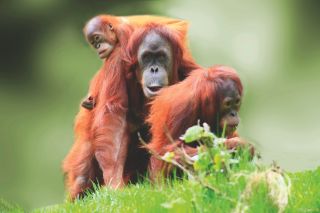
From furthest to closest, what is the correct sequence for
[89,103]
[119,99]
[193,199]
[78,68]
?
1. [78,68]
2. [89,103]
3. [119,99]
4. [193,199]

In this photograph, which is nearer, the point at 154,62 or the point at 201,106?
the point at 201,106

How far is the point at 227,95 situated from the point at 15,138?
221 inches

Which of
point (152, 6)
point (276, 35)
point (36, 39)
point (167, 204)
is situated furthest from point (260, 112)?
point (167, 204)

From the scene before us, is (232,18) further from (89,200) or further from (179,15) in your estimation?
(89,200)

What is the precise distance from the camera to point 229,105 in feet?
16.3

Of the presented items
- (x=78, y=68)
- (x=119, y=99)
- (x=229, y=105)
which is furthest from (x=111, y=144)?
(x=78, y=68)

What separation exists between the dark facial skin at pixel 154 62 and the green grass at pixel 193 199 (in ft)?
2.82

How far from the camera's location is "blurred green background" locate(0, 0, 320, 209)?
9.19 m

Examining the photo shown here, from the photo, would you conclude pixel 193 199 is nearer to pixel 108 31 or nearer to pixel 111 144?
pixel 111 144

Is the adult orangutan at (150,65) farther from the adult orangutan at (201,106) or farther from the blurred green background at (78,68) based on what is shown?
the blurred green background at (78,68)

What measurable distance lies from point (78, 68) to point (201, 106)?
5.47 meters

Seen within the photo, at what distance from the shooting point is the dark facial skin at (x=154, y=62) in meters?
5.36

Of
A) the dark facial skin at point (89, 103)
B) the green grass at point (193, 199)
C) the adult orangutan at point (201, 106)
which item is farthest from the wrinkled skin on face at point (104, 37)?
the green grass at point (193, 199)

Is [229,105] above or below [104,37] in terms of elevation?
below
